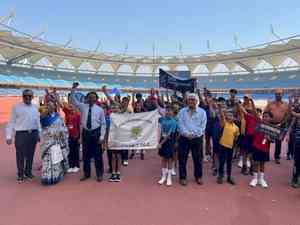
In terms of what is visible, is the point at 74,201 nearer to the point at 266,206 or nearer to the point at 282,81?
the point at 266,206

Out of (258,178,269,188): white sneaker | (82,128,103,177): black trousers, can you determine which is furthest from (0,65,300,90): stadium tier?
(258,178,269,188): white sneaker

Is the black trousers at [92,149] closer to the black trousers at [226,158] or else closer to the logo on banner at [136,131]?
the logo on banner at [136,131]

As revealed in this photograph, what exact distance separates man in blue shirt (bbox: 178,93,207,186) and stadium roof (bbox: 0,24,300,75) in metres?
29.7

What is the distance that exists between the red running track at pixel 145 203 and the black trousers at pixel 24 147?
0.32 metres

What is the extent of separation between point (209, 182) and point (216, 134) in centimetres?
98

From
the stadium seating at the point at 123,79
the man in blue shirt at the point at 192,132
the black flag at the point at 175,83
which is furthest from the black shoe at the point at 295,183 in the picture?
the stadium seating at the point at 123,79

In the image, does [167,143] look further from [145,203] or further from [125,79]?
[125,79]

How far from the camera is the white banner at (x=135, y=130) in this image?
5369 millimetres

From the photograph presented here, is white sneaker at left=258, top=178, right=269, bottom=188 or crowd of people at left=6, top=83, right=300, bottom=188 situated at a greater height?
crowd of people at left=6, top=83, right=300, bottom=188

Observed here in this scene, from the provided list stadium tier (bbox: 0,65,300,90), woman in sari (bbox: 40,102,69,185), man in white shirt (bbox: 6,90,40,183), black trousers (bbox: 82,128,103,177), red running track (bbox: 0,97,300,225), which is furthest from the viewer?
stadium tier (bbox: 0,65,300,90)

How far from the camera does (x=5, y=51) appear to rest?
36.2 meters

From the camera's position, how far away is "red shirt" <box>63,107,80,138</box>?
Answer: 18.3 feet

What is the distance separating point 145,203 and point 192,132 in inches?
60.0

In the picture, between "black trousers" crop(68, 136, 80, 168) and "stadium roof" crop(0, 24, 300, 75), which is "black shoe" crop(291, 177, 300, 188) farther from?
"stadium roof" crop(0, 24, 300, 75)
